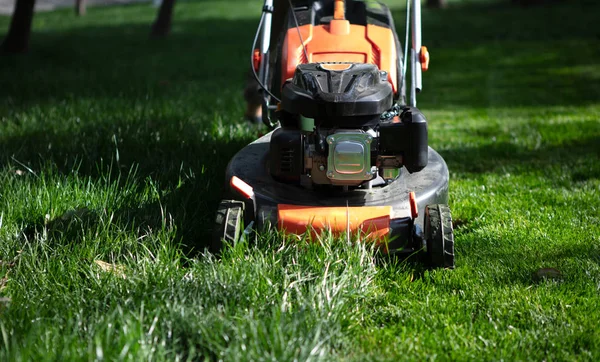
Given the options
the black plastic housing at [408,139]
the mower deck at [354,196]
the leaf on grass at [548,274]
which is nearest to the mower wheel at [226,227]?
the mower deck at [354,196]

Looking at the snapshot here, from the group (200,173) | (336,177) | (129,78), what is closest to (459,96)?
(129,78)

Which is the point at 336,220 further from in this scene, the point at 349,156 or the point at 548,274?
the point at 548,274

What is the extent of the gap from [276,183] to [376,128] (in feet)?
1.69

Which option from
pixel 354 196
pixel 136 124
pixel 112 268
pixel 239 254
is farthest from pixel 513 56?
pixel 112 268

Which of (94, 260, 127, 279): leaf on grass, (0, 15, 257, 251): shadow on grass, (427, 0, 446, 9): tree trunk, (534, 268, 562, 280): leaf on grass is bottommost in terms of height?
(427, 0, 446, 9): tree trunk

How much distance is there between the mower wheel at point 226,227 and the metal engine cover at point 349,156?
0.38m

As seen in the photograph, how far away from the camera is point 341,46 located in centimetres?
336

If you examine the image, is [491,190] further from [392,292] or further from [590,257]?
[392,292]

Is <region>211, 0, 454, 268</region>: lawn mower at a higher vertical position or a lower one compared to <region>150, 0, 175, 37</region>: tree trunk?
higher

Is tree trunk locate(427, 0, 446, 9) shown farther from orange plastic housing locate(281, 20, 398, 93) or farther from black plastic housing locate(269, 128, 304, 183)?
black plastic housing locate(269, 128, 304, 183)

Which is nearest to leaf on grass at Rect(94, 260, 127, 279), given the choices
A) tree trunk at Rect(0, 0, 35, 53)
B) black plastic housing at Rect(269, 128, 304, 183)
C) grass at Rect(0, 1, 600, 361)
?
grass at Rect(0, 1, 600, 361)

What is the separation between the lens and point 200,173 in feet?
12.5

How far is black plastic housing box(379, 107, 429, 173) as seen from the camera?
2.86m

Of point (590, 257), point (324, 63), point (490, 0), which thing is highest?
point (324, 63)
